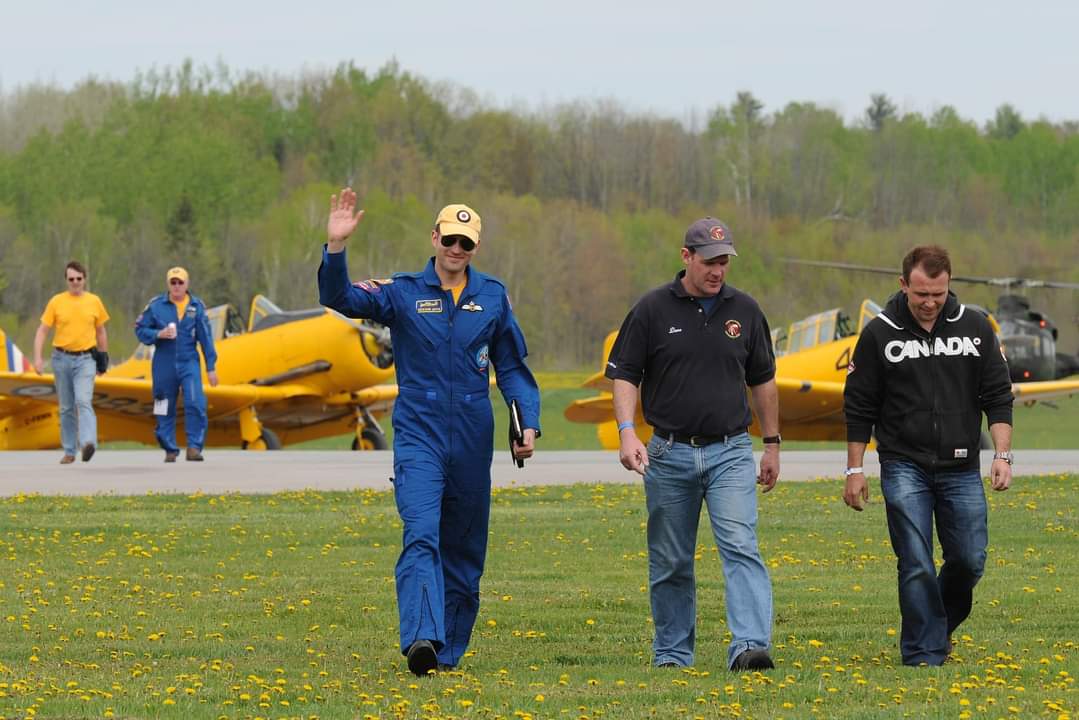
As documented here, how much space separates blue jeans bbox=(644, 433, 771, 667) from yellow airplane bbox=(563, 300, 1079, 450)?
1807 cm

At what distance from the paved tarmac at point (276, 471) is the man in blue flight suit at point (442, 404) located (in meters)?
9.35

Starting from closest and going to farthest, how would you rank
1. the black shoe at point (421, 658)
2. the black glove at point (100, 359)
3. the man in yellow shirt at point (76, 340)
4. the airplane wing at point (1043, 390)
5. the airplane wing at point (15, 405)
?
the black shoe at point (421, 658) < the man in yellow shirt at point (76, 340) < the black glove at point (100, 359) < the airplane wing at point (15, 405) < the airplane wing at point (1043, 390)

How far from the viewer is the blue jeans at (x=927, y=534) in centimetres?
774

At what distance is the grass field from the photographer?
6.73 metres

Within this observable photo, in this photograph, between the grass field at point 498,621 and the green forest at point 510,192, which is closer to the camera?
the grass field at point 498,621

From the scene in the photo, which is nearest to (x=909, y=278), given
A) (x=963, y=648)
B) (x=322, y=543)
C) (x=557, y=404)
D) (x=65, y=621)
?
(x=963, y=648)

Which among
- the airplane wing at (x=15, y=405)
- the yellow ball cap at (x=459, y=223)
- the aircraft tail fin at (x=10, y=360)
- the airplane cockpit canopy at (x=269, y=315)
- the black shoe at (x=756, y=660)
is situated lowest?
the black shoe at (x=756, y=660)

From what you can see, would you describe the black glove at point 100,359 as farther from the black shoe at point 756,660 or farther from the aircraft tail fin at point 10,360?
the black shoe at point 756,660

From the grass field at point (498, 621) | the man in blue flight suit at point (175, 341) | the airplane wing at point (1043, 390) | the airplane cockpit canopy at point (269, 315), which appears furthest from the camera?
the airplane cockpit canopy at point (269, 315)

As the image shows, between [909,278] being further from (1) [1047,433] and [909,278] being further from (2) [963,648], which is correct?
(1) [1047,433]

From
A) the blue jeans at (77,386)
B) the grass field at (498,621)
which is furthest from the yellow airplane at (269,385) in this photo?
the grass field at (498,621)

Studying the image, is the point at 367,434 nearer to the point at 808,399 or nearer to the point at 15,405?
the point at 15,405

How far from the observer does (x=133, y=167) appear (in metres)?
107

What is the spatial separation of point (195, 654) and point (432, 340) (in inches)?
68.9
